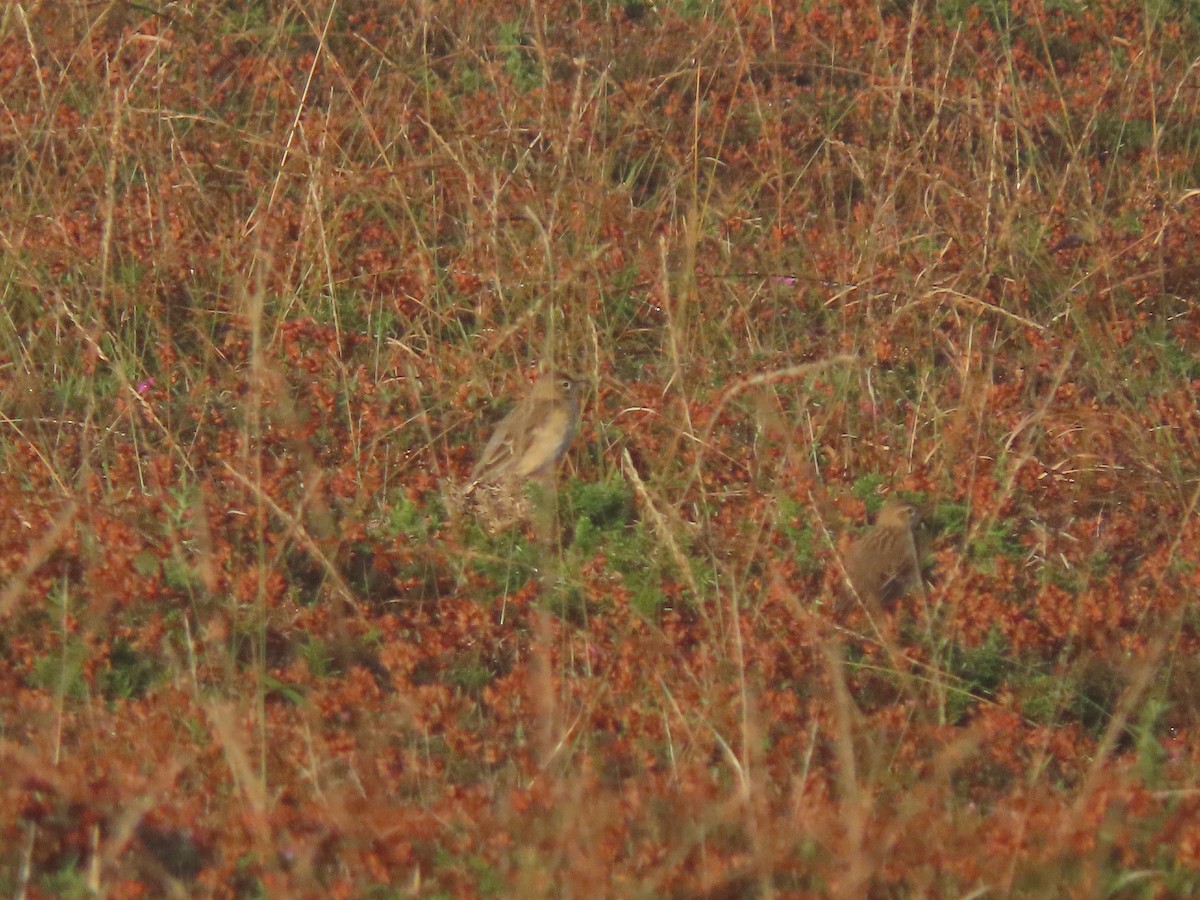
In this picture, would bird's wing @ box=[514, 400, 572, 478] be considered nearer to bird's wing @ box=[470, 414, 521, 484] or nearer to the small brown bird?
bird's wing @ box=[470, 414, 521, 484]

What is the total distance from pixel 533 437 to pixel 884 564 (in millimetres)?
1364

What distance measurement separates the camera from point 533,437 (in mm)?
6559

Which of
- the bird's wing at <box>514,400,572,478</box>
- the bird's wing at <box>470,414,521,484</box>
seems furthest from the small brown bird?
the bird's wing at <box>470,414,521,484</box>

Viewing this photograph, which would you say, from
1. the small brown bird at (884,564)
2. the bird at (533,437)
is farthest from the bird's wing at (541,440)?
the small brown bird at (884,564)

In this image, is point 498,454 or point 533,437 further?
point 498,454

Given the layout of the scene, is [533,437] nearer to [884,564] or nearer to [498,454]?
[498,454]

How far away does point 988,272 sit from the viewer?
7379 millimetres

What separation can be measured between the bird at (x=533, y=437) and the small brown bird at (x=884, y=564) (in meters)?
1.15

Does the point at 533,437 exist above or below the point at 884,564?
above

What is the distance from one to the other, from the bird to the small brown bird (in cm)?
115

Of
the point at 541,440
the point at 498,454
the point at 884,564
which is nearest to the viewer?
the point at 884,564

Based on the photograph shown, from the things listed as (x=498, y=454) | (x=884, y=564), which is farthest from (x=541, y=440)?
(x=884, y=564)

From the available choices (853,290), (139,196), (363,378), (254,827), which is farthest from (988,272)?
(254,827)

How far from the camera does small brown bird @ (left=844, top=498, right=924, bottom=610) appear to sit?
5.76 metres
